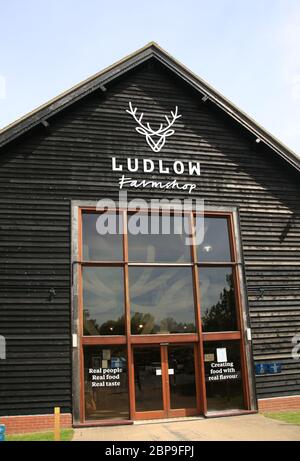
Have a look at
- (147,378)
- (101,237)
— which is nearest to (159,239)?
(101,237)

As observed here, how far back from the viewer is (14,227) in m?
13.3

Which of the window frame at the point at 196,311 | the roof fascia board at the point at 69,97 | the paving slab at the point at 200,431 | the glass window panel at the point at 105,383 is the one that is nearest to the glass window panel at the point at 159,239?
the window frame at the point at 196,311

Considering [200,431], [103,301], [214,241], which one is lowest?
[200,431]

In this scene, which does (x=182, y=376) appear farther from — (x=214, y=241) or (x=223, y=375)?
(x=214, y=241)

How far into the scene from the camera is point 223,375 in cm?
1383

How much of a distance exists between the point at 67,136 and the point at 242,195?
619 cm

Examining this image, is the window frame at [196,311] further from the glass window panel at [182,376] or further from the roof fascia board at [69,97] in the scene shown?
the roof fascia board at [69,97]

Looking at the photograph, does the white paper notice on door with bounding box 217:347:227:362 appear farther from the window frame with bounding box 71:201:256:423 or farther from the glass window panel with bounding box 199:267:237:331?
the glass window panel with bounding box 199:267:237:331

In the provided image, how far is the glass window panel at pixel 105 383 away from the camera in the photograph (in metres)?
12.6

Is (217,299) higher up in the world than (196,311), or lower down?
higher up

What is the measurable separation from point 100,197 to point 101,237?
1.27 m

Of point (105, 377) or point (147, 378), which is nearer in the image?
point (105, 377)
